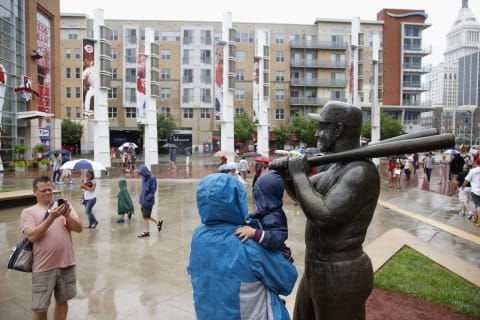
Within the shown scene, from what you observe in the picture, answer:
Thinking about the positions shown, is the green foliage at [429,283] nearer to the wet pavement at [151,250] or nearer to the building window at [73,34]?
the wet pavement at [151,250]

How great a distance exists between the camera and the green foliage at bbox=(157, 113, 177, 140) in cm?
5503

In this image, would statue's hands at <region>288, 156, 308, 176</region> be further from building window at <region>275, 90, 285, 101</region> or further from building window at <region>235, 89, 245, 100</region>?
building window at <region>275, 90, 285, 101</region>

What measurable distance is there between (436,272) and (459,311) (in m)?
1.33

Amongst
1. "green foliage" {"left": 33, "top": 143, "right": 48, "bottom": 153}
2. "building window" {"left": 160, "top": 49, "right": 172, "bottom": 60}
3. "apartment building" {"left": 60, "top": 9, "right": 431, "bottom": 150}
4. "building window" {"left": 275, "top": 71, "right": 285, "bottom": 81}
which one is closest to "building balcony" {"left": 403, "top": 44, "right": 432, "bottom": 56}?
"apartment building" {"left": 60, "top": 9, "right": 431, "bottom": 150}

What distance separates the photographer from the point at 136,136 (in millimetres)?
61125

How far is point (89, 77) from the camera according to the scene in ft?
77.6

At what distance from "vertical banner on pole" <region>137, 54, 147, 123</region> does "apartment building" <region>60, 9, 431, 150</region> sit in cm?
3274

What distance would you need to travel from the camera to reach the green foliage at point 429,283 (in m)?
4.92

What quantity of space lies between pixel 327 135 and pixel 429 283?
414 cm

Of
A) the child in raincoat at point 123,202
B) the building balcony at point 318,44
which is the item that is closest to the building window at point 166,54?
the building balcony at point 318,44

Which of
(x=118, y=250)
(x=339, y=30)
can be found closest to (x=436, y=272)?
(x=118, y=250)

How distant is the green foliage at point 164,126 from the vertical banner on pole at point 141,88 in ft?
93.5

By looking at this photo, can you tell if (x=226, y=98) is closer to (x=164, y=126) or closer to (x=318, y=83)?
(x=164, y=126)

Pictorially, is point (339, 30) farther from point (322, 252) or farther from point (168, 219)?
point (322, 252)
